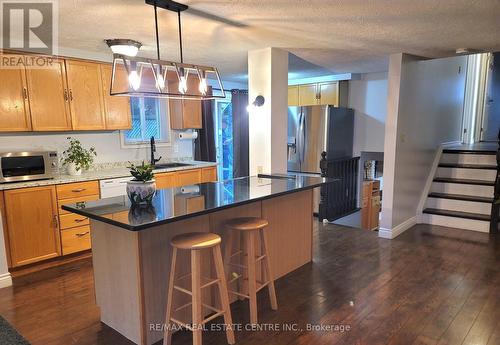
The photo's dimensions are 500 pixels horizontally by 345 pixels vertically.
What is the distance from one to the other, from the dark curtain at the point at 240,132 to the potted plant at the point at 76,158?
2.58 m

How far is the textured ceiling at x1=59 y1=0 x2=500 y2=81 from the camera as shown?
2.34 metres

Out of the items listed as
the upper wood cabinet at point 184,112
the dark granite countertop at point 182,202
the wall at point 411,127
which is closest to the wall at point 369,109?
the wall at point 411,127

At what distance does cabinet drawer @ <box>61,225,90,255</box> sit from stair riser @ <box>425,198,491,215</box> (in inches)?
185

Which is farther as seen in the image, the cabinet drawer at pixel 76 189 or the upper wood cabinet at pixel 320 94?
the upper wood cabinet at pixel 320 94

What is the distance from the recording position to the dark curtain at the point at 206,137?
552 cm

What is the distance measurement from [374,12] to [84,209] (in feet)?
7.94

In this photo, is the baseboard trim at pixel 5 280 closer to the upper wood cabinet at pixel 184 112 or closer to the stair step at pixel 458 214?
the upper wood cabinet at pixel 184 112

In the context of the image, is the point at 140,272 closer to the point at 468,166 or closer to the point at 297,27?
the point at 297,27

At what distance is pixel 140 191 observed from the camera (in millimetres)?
2256

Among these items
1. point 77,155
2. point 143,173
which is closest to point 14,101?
point 77,155

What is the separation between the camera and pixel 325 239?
433cm

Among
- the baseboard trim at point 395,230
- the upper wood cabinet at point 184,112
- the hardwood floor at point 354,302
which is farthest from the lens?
the upper wood cabinet at point 184,112

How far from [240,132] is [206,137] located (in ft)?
2.51

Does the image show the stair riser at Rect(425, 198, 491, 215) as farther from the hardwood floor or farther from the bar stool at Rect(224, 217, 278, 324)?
the bar stool at Rect(224, 217, 278, 324)
